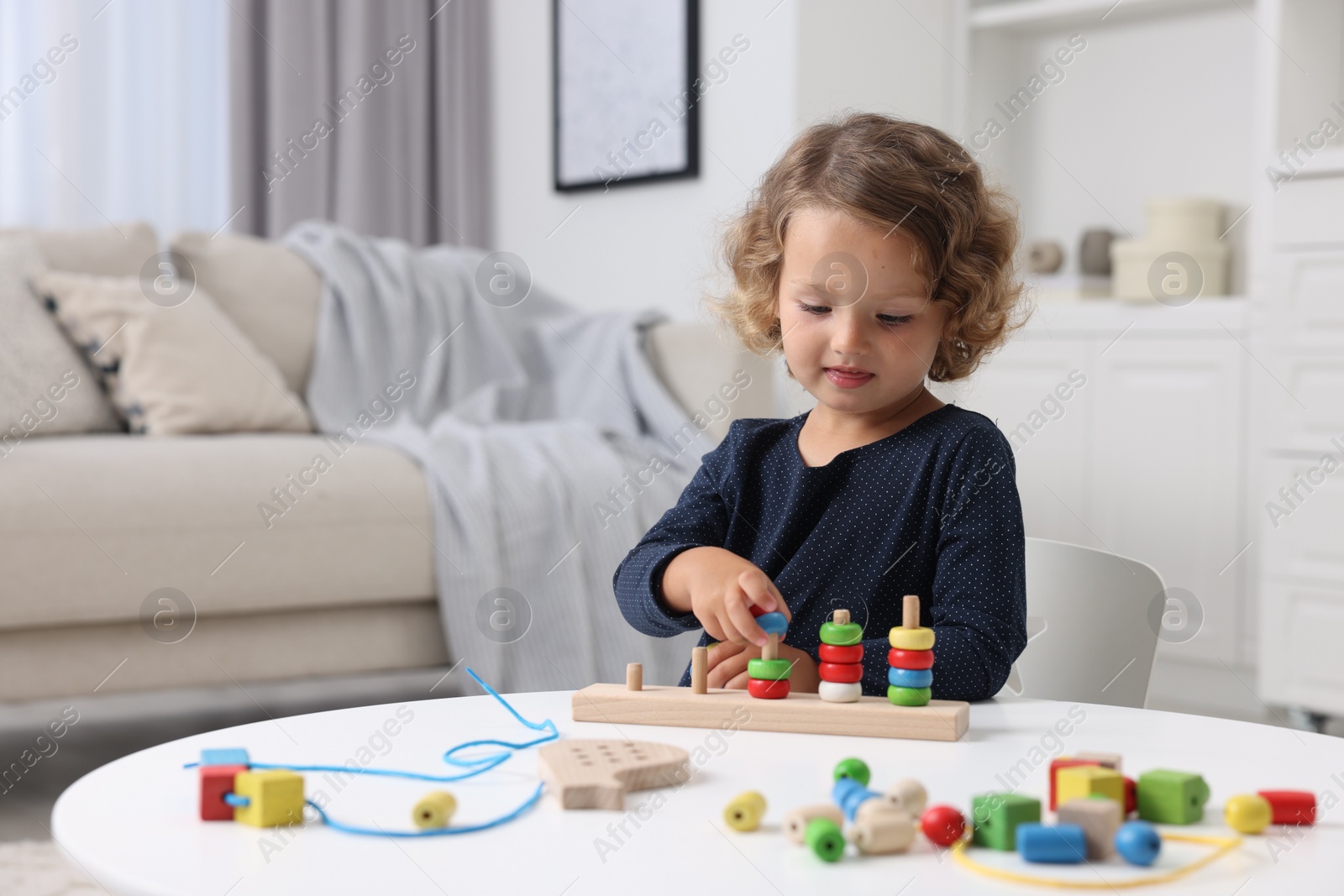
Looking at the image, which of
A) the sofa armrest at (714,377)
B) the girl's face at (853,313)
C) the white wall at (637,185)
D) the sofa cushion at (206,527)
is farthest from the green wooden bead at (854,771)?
the white wall at (637,185)

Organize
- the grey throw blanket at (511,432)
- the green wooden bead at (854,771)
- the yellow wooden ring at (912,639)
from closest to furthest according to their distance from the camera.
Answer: the green wooden bead at (854,771)
the yellow wooden ring at (912,639)
the grey throw blanket at (511,432)

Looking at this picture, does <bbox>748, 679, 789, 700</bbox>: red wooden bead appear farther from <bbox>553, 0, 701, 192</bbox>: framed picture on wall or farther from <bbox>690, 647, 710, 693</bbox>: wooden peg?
<bbox>553, 0, 701, 192</bbox>: framed picture on wall

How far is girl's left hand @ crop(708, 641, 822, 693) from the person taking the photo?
779 millimetres

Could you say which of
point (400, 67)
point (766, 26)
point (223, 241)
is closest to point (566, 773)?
point (223, 241)

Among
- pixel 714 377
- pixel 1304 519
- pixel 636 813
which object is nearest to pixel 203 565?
pixel 714 377

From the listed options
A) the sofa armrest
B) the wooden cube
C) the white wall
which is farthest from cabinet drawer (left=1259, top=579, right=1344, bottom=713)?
the wooden cube

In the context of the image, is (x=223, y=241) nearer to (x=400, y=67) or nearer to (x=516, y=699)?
(x=400, y=67)

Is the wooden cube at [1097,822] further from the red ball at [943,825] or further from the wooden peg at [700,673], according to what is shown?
the wooden peg at [700,673]

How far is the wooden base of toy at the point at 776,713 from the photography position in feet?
2.21

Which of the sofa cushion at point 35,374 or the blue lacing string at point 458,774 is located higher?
the sofa cushion at point 35,374

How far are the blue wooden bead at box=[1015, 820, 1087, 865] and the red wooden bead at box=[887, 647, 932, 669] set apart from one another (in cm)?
19

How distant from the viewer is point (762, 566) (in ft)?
3.15

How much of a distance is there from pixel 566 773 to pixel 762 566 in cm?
41

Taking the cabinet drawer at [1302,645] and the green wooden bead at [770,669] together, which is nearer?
the green wooden bead at [770,669]
